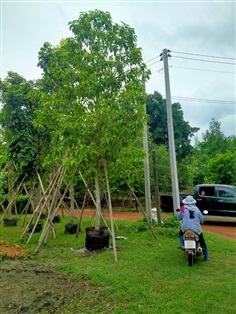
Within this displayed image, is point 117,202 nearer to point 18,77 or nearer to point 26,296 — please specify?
point 18,77

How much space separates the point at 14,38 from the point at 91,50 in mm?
3867

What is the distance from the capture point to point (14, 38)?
9.30m

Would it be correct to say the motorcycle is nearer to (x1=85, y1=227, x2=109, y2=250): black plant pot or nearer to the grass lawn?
the grass lawn

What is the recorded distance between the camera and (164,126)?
26.2 meters

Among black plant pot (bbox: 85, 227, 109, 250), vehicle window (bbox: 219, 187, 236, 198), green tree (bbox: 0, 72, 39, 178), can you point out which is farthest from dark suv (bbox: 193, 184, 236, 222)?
green tree (bbox: 0, 72, 39, 178)

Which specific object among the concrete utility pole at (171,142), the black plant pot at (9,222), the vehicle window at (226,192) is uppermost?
the concrete utility pole at (171,142)

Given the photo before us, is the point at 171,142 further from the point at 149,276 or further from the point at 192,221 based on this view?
the point at 149,276

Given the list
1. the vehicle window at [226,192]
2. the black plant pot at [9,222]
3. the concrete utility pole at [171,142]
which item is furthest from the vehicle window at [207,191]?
the black plant pot at [9,222]

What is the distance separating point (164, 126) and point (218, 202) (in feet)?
53.5

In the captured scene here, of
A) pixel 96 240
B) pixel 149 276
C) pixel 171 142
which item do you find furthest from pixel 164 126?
pixel 149 276

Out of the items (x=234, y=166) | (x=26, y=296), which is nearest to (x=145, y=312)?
(x=26, y=296)

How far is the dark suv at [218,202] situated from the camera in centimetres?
1046

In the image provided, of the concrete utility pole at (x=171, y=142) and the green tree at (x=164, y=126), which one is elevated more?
the green tree at (x=164, y=126)

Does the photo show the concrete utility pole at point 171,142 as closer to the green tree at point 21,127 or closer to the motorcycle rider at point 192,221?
the motorcycle rider at point 192,221
